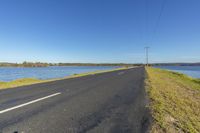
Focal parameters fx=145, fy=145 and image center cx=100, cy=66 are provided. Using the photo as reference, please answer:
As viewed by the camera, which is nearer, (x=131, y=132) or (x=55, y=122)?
(x=131, y=132)

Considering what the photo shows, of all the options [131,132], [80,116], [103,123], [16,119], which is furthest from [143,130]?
[16,119]

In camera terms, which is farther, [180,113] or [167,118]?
[180,113]

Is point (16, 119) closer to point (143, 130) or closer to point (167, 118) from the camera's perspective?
point (143, 130)

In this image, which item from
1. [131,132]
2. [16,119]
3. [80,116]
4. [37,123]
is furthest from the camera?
[80,116]

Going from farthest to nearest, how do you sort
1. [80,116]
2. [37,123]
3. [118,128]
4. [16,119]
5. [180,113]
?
[180,113]
[80,116]
[16,119]
[37,123]
[118,128]

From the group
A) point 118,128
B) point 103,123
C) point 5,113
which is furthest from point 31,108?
point 118,128

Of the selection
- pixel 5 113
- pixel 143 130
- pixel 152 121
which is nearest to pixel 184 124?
pixel 152 121

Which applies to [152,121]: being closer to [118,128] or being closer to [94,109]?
[118,128]

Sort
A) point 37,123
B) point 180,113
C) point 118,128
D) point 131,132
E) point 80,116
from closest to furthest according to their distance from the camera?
1. point 131,132
2. point 118,128
3. point 37,123
4. point 80,116
5. point 180,113

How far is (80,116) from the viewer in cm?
444

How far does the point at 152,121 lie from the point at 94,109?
2017 mm

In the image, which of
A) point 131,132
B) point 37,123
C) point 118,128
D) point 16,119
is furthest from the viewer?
point 16,119

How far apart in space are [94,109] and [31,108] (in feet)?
7.40

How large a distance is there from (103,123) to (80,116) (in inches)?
33.9
